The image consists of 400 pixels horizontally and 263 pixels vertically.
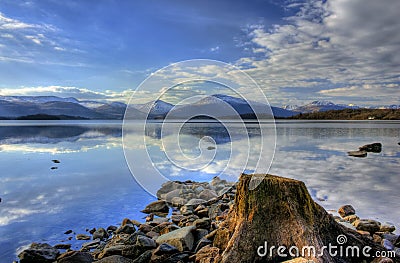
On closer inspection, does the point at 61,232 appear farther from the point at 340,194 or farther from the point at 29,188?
the point at 340,194

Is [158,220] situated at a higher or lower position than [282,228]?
lower

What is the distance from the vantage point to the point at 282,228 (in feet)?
18.1

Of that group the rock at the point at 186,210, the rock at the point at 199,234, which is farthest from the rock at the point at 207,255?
the rock at the point at 186,210

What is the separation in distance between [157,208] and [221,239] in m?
6.00

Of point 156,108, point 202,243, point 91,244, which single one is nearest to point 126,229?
point 91,244

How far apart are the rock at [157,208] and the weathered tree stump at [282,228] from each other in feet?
20.2

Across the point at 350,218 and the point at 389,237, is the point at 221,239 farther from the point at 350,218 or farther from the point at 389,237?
the point at 350,218

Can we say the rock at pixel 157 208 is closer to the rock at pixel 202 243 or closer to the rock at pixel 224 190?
the rock at pixel 224 190

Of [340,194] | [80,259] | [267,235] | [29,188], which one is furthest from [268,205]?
[29,188]

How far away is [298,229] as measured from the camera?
17.7 ft

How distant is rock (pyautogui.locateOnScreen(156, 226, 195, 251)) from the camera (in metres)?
6.79

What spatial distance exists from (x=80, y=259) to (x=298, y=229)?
4866 mm

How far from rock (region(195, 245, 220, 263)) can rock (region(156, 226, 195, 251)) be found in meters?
0.60

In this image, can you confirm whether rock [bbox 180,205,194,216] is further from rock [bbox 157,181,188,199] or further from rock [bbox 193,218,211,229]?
rock [bbox 193,218,211,229]
